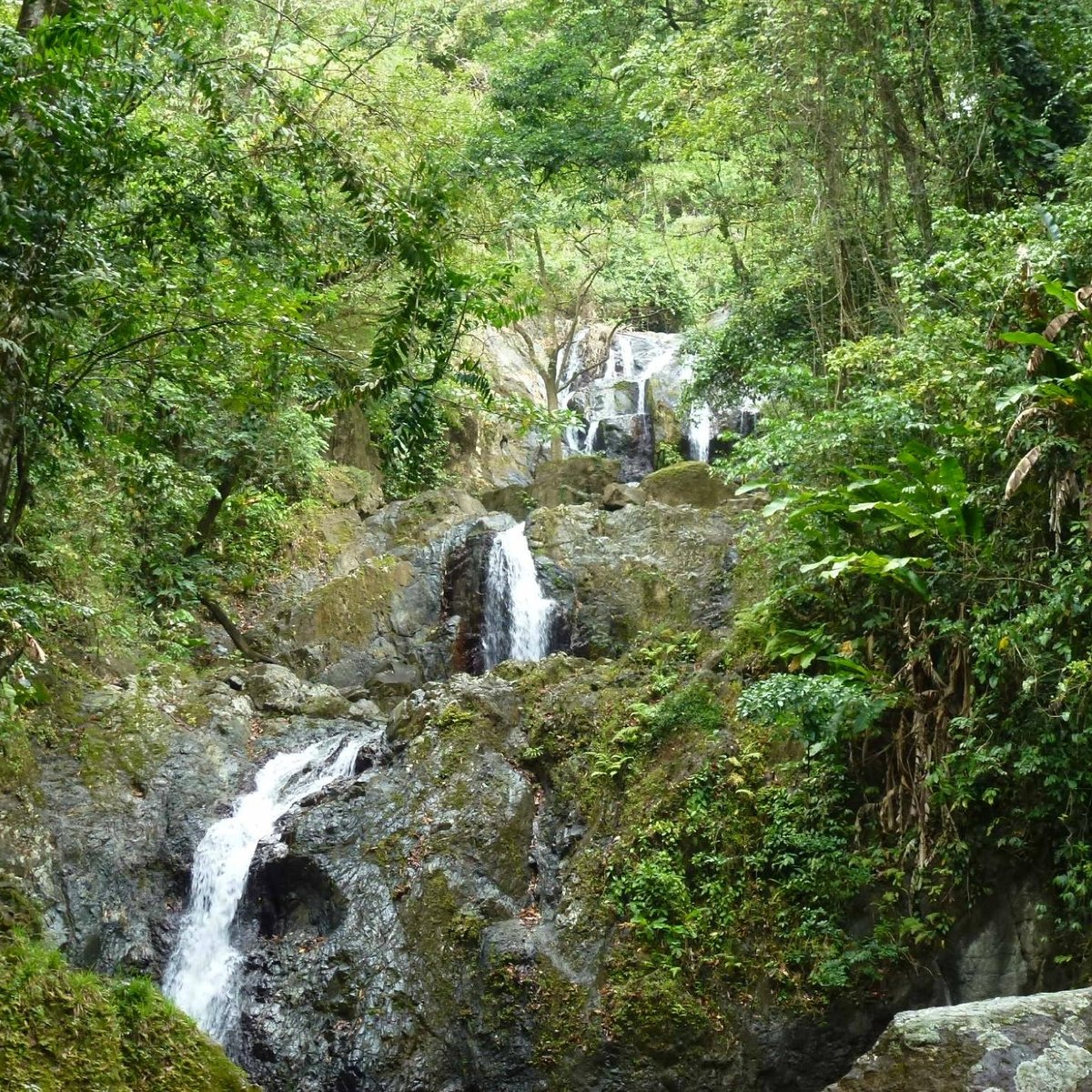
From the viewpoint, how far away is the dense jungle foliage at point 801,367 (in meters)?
5.71

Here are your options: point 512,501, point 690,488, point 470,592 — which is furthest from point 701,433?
point 470,592

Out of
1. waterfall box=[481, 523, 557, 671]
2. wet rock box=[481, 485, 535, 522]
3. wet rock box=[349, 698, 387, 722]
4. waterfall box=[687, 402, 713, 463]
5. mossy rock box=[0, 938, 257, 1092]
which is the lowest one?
mossy rock box=[0, 938, 257, 1092]

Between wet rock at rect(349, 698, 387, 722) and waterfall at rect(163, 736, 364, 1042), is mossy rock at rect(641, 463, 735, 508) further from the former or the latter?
waterfall at rect(163, 736, 364, 1042)


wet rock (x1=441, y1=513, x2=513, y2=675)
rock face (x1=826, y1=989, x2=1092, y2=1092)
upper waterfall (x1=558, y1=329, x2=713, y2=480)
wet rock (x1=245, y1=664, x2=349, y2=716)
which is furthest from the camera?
upper waterfall (x1=558, y1=329, x2=713, y2=480)

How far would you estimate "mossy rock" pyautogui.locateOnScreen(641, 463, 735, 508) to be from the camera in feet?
51.4

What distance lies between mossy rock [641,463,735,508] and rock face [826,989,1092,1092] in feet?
39.2

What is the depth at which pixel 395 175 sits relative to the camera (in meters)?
6.25

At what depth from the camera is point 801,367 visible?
10492 millimetres

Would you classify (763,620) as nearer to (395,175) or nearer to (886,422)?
(886,422)

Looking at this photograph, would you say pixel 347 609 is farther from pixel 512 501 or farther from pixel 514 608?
pixel 512 501

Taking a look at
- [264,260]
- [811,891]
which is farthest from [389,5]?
[811,891]

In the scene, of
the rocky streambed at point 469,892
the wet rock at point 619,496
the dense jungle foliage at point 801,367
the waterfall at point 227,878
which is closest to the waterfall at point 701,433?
the wet rock at point 619,496

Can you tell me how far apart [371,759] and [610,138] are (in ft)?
45.1

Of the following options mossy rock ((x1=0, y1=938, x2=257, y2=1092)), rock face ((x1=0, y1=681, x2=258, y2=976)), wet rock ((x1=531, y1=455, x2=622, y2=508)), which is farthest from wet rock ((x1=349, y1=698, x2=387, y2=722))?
wet rock ((x1=531, y1=455, x2=622, y2=508))
